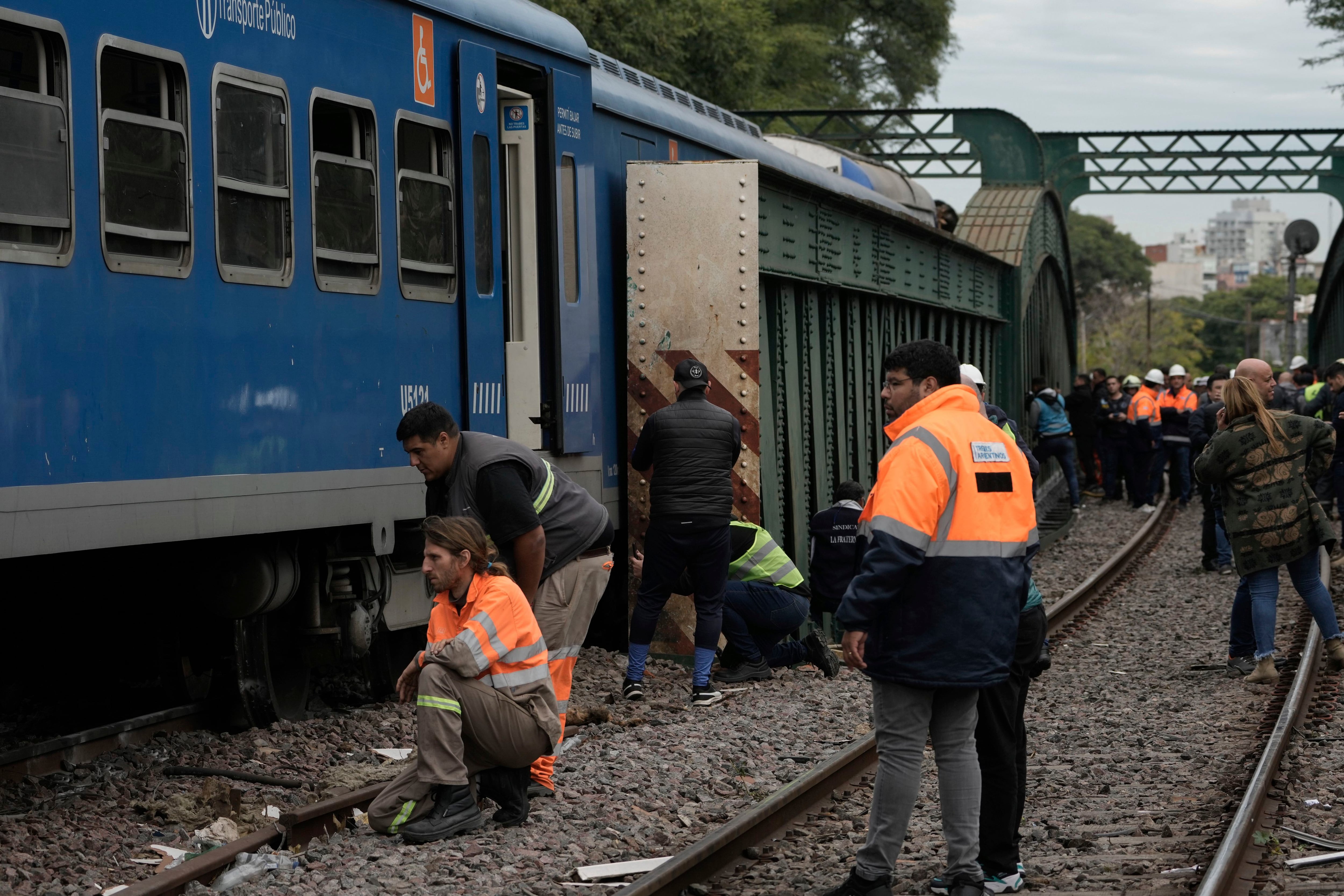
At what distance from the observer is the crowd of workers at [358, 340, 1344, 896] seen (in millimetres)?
5012

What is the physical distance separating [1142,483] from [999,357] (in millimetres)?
4386

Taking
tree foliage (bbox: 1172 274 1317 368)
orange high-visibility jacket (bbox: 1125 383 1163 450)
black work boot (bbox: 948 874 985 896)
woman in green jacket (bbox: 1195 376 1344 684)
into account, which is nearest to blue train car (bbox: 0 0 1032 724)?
black work boot (bbox: 948 874 985 896)

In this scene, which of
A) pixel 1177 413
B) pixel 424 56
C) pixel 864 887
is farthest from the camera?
pixel 1177 413

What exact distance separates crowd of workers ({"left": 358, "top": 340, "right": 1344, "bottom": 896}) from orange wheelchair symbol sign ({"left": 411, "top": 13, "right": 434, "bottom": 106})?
2.04 metres

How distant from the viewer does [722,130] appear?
42.3ft

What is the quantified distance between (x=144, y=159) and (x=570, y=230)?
3.59 m

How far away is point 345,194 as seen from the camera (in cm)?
747

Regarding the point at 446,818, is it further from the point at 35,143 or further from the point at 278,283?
the point at 35,143

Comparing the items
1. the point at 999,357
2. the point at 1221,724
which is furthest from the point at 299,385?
the point at 999,357

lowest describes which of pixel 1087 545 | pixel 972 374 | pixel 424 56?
pixel 1087 545

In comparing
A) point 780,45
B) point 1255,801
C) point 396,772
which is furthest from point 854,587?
point 780,45

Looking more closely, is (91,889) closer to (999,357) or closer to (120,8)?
(120,8)

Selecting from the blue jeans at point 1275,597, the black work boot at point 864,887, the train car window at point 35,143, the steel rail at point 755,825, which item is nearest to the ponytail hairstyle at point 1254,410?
the blue jeans at point 1275,597

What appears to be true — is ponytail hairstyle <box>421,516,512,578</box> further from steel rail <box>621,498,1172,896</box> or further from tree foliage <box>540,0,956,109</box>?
tree foliage <box>540,0,956,109</box>
